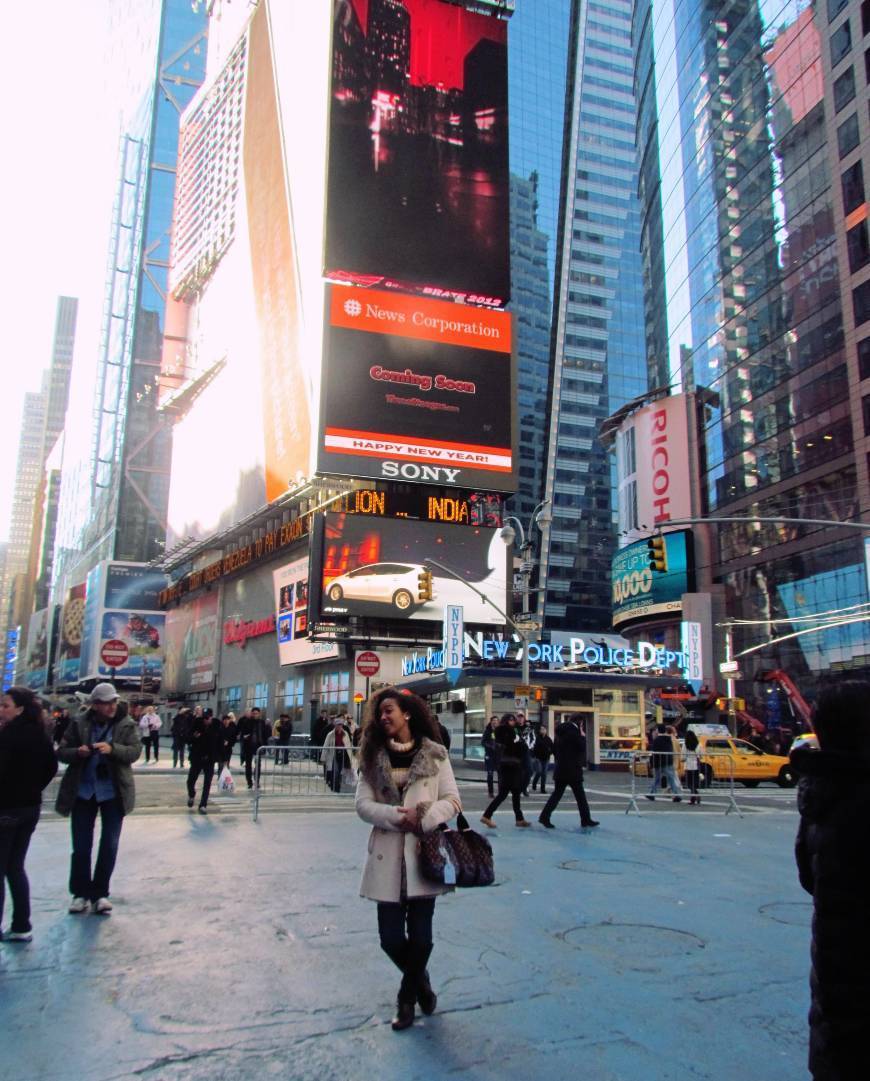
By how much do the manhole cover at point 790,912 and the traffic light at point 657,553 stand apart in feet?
43.2

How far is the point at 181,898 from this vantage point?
25.7 feet

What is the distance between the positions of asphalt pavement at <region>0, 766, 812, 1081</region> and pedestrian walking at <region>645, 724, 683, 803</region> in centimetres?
906

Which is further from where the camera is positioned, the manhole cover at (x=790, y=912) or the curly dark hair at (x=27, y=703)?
the manhole cover at (x=790, y=912)

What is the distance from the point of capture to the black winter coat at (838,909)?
266 centimetres

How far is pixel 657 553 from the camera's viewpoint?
21.4 meters

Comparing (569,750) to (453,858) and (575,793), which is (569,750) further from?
(453,858)

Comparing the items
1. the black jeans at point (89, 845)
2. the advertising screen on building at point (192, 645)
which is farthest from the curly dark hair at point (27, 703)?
the advertising screen on building at point (192, 645)

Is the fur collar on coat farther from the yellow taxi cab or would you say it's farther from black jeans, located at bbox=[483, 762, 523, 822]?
the yellow taxi cab

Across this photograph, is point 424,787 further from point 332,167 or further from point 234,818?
point 332,167

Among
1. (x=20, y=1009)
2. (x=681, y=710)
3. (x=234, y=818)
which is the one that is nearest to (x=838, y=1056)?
(x=20, y=1009)

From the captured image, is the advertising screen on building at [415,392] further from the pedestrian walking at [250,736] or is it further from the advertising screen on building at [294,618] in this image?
the pedestrian walking at [250,736]

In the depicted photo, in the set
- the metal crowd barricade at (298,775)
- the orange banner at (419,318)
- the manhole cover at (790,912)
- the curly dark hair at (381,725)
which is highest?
the orange banner at (419,318)

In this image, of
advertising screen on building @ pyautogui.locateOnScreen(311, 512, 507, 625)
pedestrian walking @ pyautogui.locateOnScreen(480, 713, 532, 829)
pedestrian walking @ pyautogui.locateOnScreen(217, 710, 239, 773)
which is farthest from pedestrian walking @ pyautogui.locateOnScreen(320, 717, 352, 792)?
advertising screen on building @ pyautogui.locateOnScreen(311, 512, 507, 625)

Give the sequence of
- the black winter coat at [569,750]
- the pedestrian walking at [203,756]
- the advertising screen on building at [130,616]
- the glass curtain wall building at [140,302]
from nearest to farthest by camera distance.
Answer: the black winter coat at [569,750] < the pedestrian walking at [203,756] < the advertising screen on building at [130,616] < the glass curtain wall building at [140,302]
